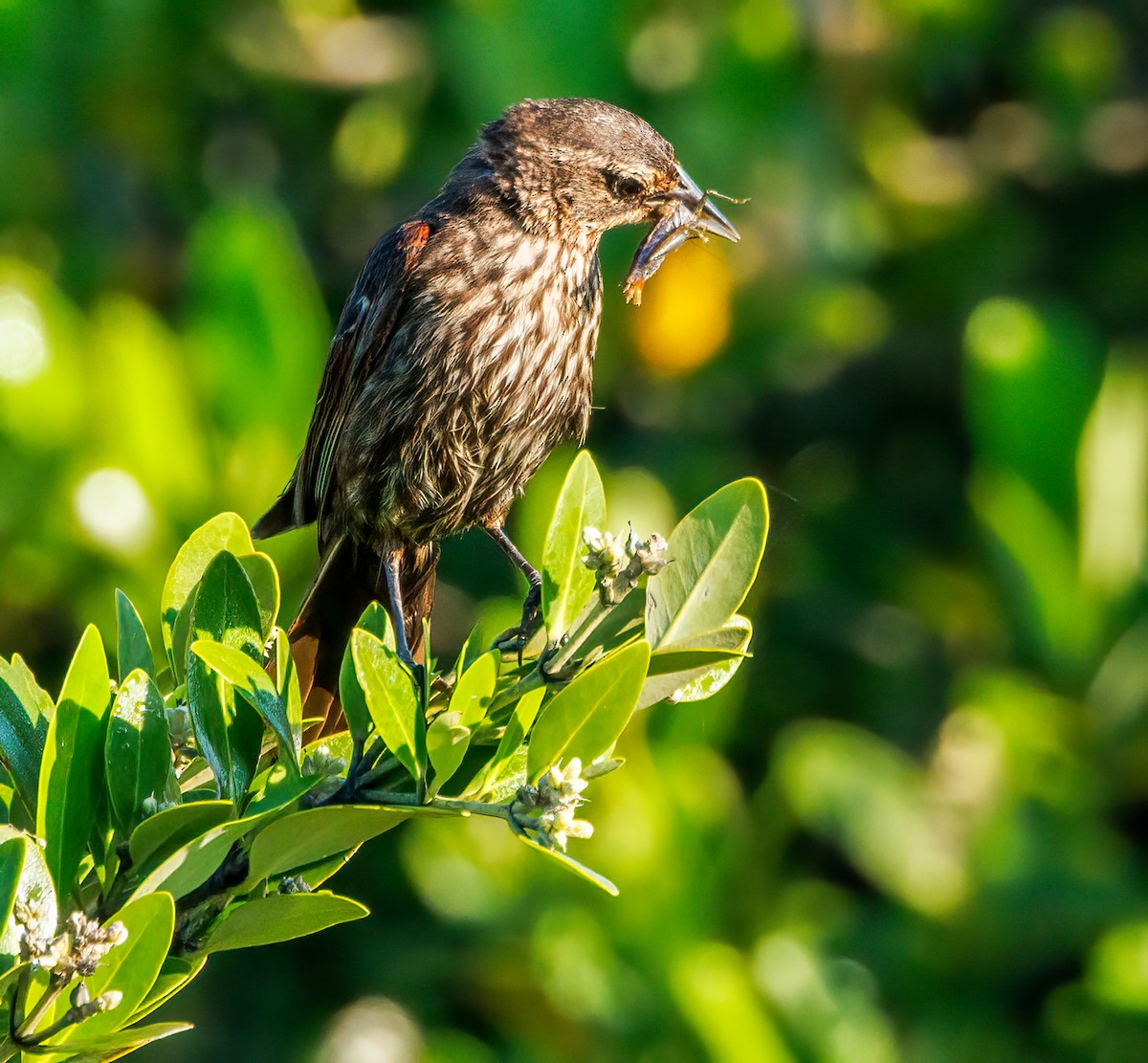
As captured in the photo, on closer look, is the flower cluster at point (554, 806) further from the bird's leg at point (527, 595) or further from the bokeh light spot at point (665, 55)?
the bokeh light spot at point (665, 55)

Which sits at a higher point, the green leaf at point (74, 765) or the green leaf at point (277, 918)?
the green leaf at point (74, 765)

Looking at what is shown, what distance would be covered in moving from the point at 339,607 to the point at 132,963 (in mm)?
1889

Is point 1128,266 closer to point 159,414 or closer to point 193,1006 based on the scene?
point 159,414

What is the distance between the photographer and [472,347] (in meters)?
3.51

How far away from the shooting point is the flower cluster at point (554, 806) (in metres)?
1.89

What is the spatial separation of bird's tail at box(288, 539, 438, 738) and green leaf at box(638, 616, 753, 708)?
1.02 m

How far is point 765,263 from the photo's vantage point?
7.19m

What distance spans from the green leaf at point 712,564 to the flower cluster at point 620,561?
0.02m

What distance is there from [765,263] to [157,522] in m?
2.94

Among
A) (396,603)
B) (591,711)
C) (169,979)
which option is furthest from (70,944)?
(396,603)

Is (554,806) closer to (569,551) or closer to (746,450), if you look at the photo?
(569,551)

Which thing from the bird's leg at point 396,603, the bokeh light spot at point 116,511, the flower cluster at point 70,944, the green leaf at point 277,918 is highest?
the flower cluster at point 70,944

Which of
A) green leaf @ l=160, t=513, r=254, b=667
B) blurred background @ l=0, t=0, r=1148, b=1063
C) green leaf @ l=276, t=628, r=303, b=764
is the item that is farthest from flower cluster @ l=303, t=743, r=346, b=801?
blurred background @ l=0, t=0, r=1148, b=1063

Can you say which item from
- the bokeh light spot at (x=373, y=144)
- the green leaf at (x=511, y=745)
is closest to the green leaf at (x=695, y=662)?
the green leaf at (x=511, y=745)
